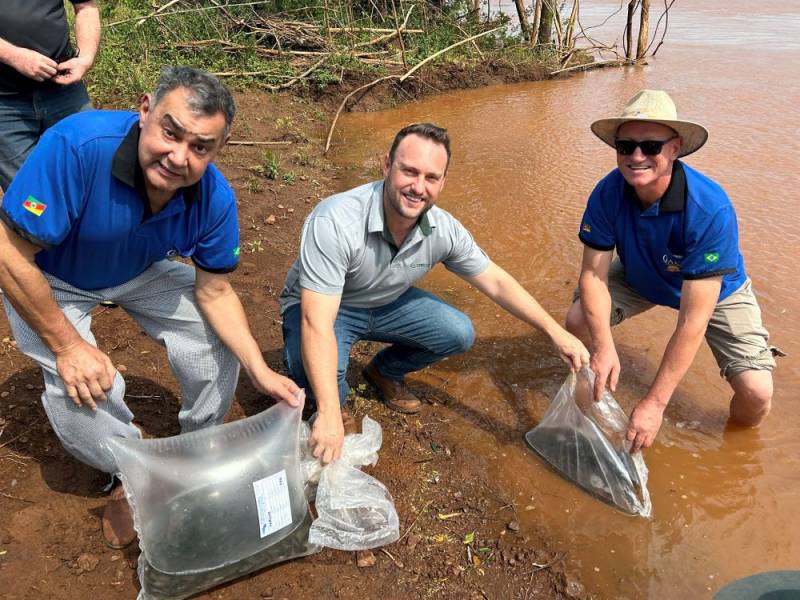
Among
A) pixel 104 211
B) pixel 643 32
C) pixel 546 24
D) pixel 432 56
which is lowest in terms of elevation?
pixel 643 32

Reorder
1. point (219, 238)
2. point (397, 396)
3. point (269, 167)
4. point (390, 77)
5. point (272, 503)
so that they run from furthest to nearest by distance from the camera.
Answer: point (390, 77) → point (269, 167) → point (397, 396) → point (219, 238) → point (272, 503)

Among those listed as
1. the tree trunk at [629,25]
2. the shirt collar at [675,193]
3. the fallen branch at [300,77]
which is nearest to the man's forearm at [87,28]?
the shirt collar at [675,193]

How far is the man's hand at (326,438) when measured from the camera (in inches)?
81.4

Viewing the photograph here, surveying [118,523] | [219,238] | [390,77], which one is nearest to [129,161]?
[219,238]

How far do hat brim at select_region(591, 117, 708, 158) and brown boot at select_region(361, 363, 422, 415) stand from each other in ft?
4.80

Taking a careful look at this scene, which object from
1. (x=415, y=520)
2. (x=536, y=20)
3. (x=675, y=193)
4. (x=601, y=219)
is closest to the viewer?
(x=415, y=520)

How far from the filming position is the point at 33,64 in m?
2.57

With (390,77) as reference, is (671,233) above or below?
above

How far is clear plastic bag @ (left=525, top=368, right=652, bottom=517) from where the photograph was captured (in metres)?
2.41

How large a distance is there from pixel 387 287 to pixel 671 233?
1.20m

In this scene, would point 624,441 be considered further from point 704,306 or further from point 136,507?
point 136,507

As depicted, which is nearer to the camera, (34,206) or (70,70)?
(34,206)

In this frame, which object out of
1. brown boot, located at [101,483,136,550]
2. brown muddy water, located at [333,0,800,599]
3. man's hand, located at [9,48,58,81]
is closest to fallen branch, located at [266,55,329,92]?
brown muddy water, located at [333,0,800,599]

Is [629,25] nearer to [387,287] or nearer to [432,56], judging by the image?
[432,56]
